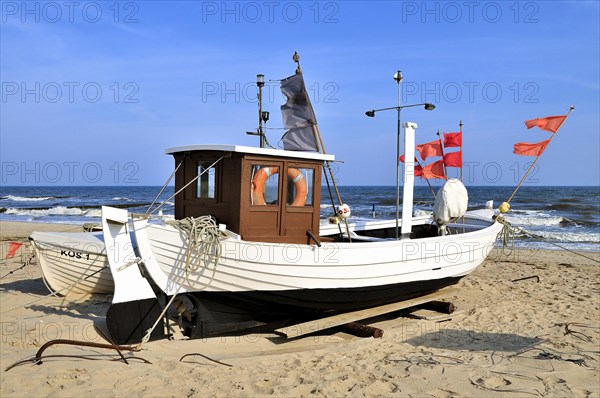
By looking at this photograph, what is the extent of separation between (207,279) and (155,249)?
811 mm

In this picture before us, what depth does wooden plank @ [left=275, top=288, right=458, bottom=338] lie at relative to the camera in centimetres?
709

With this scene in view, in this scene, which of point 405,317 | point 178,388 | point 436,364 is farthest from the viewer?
point 405,317

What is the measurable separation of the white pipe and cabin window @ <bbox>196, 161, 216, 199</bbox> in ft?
10.1

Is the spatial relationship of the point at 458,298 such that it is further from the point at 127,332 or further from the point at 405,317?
the point at 127,332

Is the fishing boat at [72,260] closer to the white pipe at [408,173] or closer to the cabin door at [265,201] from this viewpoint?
the cabin door at [265,201]

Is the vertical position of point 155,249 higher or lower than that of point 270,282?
higher

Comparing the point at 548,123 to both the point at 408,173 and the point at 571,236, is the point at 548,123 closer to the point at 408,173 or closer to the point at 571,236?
the point at 408,173

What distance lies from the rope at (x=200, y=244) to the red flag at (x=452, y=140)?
616 centimetres

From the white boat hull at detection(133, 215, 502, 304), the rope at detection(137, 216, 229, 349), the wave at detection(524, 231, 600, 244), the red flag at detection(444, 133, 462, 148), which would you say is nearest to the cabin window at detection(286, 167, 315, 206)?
the white boat hull at detection(133, 215, 502, 304)

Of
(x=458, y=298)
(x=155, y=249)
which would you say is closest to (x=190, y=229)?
(x=155, y=249)

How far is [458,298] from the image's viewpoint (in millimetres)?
10000

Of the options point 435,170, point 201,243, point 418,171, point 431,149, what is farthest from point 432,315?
point 201,243

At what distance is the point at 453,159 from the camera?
35.5ft

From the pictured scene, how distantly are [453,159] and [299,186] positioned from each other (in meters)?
4.72
